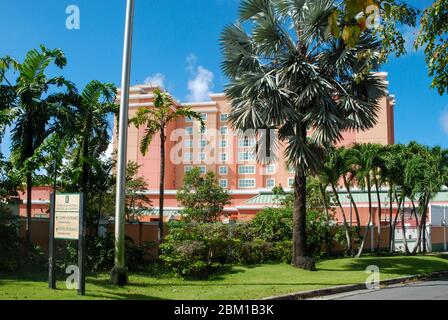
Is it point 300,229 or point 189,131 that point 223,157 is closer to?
point 189,131

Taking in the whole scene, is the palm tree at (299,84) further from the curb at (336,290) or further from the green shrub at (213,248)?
the curb at (336,290)

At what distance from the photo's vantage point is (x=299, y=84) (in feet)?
61.8

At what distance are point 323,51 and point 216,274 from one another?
29.9 feet

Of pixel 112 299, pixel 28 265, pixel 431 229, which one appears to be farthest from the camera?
pixel 431 229

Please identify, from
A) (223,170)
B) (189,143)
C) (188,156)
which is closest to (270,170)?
(223,170)

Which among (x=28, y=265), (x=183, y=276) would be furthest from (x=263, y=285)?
(x=28, y=265)

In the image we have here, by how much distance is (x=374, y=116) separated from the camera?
18.6 metres

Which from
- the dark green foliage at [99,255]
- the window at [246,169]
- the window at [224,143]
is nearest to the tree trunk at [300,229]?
the dark green foliage at [99,255]

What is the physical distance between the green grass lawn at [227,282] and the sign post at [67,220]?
2.80 ft

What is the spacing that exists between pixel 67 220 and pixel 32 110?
4.91 meters

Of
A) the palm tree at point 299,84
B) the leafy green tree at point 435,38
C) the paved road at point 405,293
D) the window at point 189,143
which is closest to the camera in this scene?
the leafy green tree at point 435,38

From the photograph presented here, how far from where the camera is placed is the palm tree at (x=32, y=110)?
15.7 m

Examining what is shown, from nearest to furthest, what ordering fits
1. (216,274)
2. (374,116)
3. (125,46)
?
1. (125,46)
2. (216,274)
3. (374,116)

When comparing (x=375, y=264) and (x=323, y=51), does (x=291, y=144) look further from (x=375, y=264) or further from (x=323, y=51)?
(x=375, y=264)
